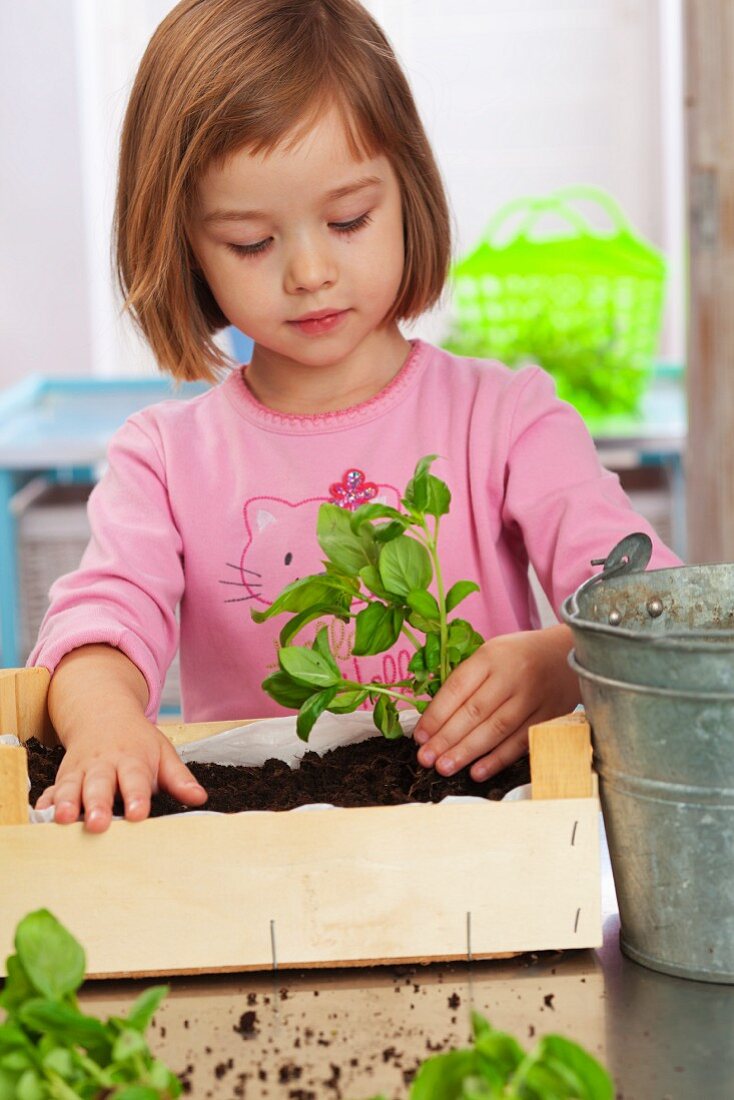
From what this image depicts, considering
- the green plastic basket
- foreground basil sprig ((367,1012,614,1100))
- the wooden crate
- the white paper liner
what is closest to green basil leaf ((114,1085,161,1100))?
foreground basil sprig ((367,1012,614,1100))

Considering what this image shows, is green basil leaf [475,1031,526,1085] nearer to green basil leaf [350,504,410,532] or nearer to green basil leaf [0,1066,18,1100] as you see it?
green basil leaf [0,1066,18,1100]

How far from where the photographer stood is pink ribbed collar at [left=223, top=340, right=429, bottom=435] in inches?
53.9

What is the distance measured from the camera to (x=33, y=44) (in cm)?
414

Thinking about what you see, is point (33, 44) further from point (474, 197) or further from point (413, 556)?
point (413, 556)

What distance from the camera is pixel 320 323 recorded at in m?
1.23

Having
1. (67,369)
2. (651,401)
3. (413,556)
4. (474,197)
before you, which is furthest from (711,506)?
(67,369)

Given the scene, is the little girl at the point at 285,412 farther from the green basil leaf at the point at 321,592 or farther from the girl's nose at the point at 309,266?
the green basil leaf at the point at 321,592

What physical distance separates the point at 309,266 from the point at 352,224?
0.07 meters

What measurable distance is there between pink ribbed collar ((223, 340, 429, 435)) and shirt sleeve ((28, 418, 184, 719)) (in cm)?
10

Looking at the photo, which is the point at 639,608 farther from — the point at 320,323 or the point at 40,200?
the point at 40,200

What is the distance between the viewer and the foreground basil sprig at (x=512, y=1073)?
498mm

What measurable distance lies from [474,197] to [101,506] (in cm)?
325

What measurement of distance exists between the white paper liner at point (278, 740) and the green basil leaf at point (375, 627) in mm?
122

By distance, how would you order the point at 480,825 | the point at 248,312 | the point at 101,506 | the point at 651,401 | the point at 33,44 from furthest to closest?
1. the point at 33,44
2. the point at 651,401
3. the point at 101,506
4. the point at 248,312
5. the point at 480,825
